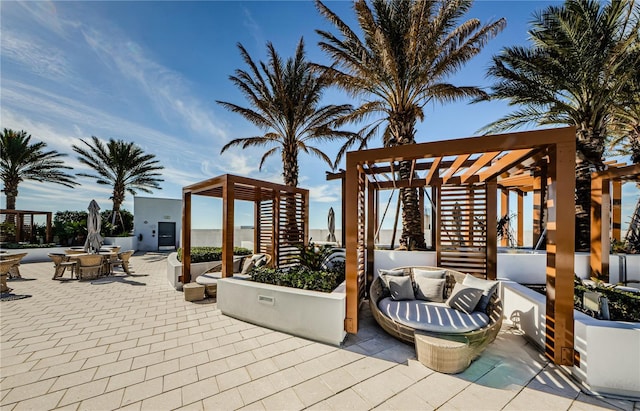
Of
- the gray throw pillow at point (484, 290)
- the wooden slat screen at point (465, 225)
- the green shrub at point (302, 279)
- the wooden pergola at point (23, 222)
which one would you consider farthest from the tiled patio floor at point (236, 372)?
the wooden pergola at point (23, 222)

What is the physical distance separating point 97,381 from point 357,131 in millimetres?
9842

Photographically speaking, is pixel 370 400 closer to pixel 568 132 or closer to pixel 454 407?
pixel 454 407

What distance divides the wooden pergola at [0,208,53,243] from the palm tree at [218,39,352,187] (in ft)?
48.2

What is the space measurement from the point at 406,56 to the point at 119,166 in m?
18.9

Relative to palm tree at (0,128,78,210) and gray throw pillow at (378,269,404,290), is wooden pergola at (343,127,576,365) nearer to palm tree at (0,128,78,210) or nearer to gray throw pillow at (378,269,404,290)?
gray throw pillow at (378,269,404,290)

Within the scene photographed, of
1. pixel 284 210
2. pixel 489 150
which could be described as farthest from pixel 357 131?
pixel 489 150

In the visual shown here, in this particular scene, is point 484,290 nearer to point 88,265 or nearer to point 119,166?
point 88,265

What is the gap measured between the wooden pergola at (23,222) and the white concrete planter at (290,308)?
17.9 meters

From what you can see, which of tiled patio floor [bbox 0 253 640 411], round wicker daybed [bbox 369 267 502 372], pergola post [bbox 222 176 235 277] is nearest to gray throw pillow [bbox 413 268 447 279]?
round wicker daybed [bbox 369 267 502 372]

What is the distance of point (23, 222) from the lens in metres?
15.5

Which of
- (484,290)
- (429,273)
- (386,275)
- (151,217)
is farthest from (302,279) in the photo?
(151,217)

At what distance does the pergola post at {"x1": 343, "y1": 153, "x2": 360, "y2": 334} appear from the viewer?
159 inches

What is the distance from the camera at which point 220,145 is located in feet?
37.9

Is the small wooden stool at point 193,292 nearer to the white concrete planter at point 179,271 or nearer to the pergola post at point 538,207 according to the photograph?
the white concrete planter at point 179,271
